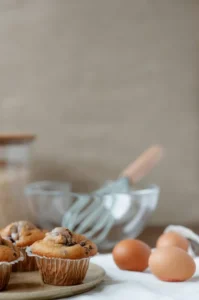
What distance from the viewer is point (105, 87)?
1.60m

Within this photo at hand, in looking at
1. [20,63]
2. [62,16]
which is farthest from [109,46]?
[20,63]

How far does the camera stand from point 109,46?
1595mm

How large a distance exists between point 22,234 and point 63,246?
0.11m

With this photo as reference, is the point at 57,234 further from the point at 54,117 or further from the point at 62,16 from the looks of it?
the point at 62,16

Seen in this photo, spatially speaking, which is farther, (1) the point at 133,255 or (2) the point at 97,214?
(2) the point at 97,214

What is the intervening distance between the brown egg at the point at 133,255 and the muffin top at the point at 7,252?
22cm

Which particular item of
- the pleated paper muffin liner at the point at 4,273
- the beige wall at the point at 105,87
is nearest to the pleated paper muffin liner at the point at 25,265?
the pleated paper muffin liner at the point at 4,273

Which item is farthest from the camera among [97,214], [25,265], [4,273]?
[97,214]

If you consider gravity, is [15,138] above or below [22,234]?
above

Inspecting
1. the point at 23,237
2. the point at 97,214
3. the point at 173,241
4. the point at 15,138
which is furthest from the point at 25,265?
the point at 15,138

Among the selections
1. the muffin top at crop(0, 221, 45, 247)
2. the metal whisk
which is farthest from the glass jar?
the muffin top at crop(0, 221, 45, 247)

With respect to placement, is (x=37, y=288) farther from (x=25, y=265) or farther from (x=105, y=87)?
(x=105, y=87)

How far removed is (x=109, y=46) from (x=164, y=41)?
17 cm

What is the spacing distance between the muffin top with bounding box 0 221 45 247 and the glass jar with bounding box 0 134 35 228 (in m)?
0.42
